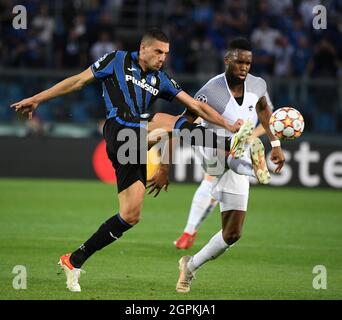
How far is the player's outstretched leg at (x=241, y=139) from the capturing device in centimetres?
727

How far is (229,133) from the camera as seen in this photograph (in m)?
8.05

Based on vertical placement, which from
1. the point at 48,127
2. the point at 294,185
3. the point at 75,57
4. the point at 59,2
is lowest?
the point at 294,185

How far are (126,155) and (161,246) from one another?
3357mm

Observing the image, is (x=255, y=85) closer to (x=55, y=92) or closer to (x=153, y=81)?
(x=153, y=81)

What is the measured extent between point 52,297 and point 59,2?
15412mm

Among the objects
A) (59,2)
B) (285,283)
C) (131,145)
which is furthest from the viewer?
(59,2)

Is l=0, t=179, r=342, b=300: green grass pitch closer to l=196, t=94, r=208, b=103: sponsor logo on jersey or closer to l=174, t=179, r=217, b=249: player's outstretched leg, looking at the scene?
l=174, t=179, r=217, b=249: player's outstretched leg

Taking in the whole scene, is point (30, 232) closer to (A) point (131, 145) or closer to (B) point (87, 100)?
(A) point (131, 145)

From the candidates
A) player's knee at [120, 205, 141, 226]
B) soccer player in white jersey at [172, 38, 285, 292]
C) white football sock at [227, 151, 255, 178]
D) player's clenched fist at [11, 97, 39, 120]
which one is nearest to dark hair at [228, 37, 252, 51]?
soccer player in white jersey at [172, 38, 285, 292]

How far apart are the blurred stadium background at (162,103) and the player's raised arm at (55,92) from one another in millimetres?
4488

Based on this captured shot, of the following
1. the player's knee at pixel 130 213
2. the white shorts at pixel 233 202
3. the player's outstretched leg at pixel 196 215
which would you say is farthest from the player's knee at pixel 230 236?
the player's outstretched leg at pixel 196 215

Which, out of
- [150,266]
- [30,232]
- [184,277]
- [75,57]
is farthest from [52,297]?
[75,57]

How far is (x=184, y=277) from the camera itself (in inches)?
297

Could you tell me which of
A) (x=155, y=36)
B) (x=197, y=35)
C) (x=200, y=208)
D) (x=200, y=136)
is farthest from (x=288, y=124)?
(x=197, y=35)
